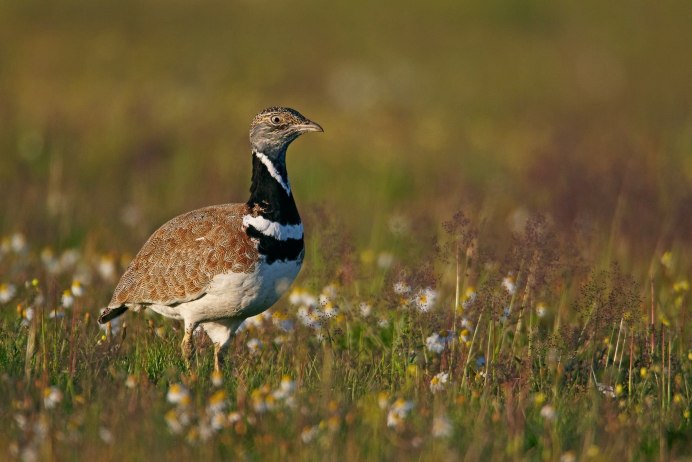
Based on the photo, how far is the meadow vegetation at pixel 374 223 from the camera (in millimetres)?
5055

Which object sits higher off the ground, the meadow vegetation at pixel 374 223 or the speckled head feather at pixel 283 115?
the speckled head feather at pixel 283 115

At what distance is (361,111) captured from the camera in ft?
57.1

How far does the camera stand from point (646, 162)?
42.0 feet

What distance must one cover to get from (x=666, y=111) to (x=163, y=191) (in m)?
9.50

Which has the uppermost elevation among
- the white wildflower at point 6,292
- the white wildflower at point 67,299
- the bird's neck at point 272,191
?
the bird's neck at point 272,191

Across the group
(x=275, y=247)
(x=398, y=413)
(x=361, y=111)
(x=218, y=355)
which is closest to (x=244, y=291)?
(x=275, y=247)

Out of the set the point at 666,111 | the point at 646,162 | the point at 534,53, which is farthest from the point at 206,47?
the point at 646,162

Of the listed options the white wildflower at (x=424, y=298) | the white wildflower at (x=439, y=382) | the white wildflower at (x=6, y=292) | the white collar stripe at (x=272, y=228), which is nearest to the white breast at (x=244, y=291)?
the white collar stripe at (x=272, y=228)

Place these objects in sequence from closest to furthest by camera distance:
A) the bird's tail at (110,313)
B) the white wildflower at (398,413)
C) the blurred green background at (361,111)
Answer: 1. the white wildflower at (398,413)
2. the bird's tail at (110,313)
3. the blurred green background at (361,111)

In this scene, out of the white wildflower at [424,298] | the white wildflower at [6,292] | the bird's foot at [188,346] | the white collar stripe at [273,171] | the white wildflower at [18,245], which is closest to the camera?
the white wildflower at [424,298]

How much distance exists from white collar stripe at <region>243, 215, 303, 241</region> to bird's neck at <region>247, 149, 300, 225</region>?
1.2 inches

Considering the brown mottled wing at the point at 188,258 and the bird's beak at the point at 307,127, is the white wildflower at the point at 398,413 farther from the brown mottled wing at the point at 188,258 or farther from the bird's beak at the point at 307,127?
the bird's beak at the point at 307,127

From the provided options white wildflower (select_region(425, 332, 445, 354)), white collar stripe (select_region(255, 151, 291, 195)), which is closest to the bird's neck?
white collar stripe (select_region(255, 151, 291, 195))

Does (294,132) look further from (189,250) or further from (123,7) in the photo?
(123,7)
